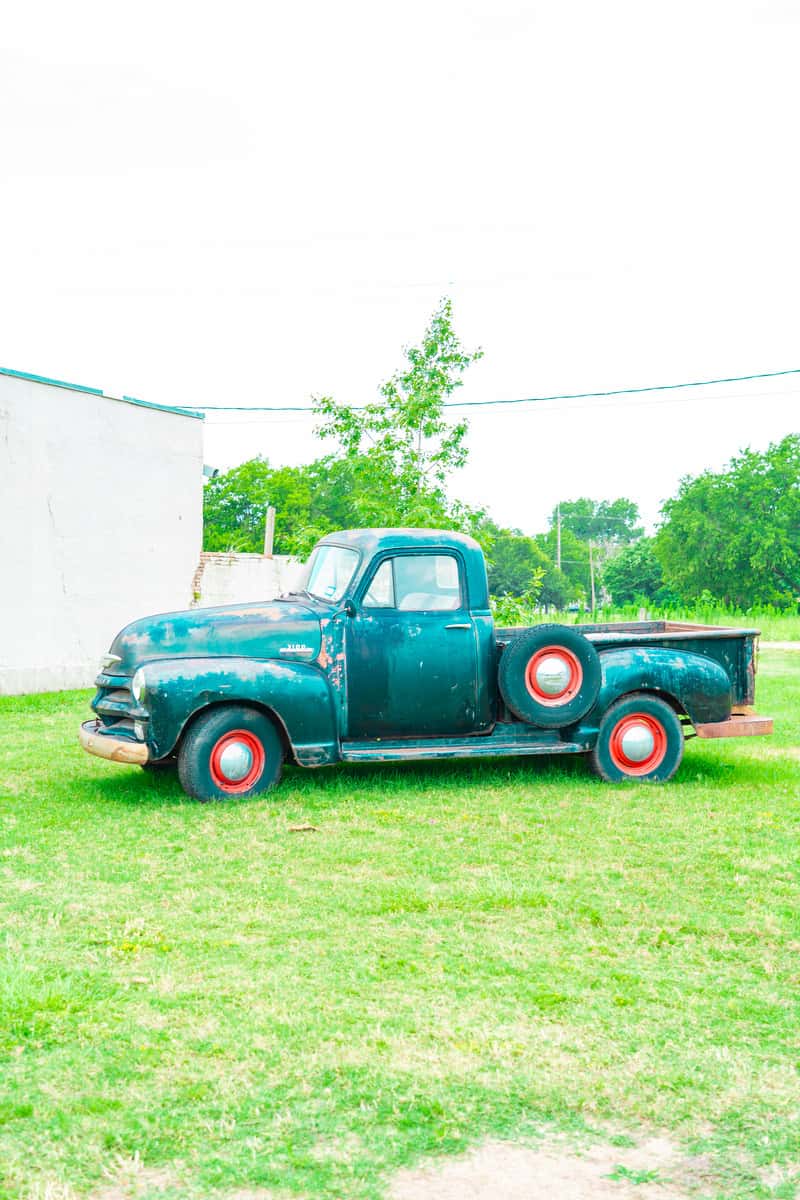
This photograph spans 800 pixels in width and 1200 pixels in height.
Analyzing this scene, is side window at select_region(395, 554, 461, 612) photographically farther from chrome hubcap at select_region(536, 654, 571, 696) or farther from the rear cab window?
chrome hubcap at select_region(536, 654, 571, 696)

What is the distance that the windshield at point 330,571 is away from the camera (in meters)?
8.74

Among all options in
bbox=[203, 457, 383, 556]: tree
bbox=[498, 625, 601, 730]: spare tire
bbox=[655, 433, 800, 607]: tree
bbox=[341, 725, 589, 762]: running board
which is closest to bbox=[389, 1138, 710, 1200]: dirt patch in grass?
bbox=[341, 725, 589, 762]: running board

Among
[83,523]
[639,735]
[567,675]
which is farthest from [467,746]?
[83,523]

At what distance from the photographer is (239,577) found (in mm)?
20438

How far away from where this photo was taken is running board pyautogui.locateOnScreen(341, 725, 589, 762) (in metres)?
8.41

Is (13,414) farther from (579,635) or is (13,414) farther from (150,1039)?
(150,1039)

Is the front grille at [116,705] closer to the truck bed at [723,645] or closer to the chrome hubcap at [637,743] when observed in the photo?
the truck bed at [723,645]

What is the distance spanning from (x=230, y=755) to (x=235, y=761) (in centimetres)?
6

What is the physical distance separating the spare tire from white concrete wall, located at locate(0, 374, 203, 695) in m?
9.42

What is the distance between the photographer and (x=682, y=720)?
30.4ft

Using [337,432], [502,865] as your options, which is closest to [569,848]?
[502,865]

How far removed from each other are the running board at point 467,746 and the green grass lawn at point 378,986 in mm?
408

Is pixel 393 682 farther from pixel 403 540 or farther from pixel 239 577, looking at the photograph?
pixel 239 577

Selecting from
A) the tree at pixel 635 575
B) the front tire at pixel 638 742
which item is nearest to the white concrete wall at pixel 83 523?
the front tire at pixel 638 742
